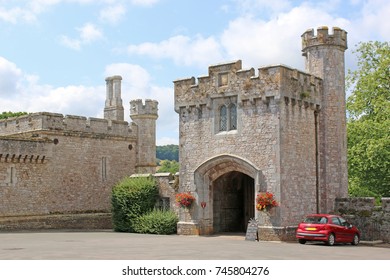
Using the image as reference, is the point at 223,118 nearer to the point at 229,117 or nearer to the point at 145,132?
the point at 229,117

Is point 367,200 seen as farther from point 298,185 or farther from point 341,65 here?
point 341,65

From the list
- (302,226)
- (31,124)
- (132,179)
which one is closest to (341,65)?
(302,226)

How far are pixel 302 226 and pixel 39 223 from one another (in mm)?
14515

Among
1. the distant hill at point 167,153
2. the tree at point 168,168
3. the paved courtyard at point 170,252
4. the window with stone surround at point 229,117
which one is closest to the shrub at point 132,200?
the window with stone surround at point 229,117

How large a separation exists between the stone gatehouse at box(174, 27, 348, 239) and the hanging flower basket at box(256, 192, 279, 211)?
0.78ft

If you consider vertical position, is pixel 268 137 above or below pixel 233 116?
below

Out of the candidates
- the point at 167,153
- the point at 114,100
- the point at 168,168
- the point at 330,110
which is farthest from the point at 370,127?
the point at 167,153

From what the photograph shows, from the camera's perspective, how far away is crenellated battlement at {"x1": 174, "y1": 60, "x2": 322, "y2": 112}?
2222 centimetres

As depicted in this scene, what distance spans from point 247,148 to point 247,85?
255cm

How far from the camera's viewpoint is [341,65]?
2491cm

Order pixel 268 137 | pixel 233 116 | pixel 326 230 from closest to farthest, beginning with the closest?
pixel 326 230, pixel 268 137, pixel 233 116

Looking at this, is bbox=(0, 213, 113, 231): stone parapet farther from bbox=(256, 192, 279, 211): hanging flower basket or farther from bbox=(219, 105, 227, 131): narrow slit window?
bbox=(256, 192, 279, 211): hanging flower basket

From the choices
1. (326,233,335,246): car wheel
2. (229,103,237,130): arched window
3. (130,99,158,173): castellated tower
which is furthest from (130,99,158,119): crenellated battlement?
(326,233,335,246): car wheel

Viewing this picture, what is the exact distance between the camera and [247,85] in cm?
2291
